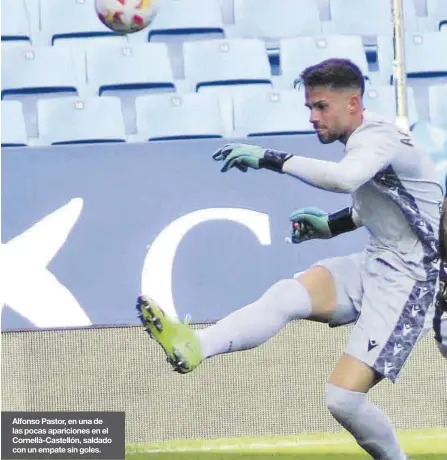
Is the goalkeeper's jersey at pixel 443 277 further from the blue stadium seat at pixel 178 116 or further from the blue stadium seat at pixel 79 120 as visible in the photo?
the blue stadium seat at pixel 79 120

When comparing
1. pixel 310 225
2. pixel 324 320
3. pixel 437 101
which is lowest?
pixel 324 320

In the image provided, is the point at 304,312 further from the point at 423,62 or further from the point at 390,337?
the point at 423,62

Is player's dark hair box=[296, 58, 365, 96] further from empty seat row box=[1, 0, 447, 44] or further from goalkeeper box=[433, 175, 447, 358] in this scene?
empty seat row box=[1, 0, 447, 44]

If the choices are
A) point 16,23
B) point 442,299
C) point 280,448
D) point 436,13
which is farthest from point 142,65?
point 442,299

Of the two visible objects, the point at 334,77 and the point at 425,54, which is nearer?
the point at 334,77

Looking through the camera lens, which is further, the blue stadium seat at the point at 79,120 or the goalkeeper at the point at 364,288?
the blue stadium seat at the point at 79,120

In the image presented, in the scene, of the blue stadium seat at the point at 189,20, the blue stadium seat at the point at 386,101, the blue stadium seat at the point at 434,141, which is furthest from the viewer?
the blue stadium seat at the point at 189,20

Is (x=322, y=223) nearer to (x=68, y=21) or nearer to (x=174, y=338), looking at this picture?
(x=174, y=338)

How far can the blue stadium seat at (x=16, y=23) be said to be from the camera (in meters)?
4.95

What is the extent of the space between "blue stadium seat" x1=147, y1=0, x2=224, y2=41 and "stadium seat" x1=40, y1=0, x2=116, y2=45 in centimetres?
21

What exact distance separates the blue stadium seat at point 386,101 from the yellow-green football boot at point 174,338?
1537mm

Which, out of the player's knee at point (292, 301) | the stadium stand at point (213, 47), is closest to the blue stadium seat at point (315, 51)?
the stadium stand at point (213, 47)

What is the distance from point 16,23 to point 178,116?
2.74 feet

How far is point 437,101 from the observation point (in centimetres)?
470
